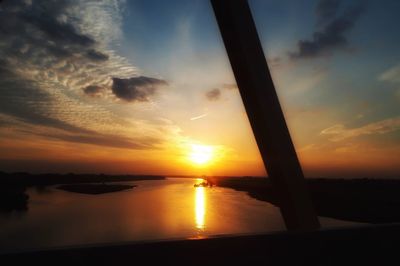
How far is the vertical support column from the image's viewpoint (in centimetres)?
99

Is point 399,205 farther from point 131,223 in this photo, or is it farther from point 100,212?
point 100,212

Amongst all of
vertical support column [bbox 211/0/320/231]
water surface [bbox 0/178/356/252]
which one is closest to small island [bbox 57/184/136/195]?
water surface [bbox 0/178/356/252]

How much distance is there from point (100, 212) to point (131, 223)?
24.3 feet

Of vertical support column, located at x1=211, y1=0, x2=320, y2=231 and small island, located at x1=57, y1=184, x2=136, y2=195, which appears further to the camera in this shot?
small island, located at x1=57, y1=184, x2=136, y2=195

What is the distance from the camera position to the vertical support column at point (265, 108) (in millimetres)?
994

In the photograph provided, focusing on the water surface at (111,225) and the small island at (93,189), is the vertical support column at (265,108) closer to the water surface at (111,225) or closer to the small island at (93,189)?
the water surface at (111,225)

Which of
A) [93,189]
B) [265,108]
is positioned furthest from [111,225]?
[93,189]

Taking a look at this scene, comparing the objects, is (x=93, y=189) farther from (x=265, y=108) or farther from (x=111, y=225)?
(x=265, y=108)

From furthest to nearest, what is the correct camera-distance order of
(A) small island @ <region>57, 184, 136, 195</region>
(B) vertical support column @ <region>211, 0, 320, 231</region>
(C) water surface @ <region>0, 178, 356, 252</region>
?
(A) small island @ <region>57, 184, 136, 195</region> → (C) water surface @ <region>0, 178, 356, 252</region> → (B) vertical support column @ <region>211, 0, 320, 231</region>

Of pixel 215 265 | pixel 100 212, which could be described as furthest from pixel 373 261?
pixel 100 212

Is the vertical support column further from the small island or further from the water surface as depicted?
the small island

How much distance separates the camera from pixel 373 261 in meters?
0.81

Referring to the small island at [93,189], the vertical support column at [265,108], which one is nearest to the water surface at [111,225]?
the vertical support column at [265,108]

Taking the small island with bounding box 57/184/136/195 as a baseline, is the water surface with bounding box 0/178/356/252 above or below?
below
